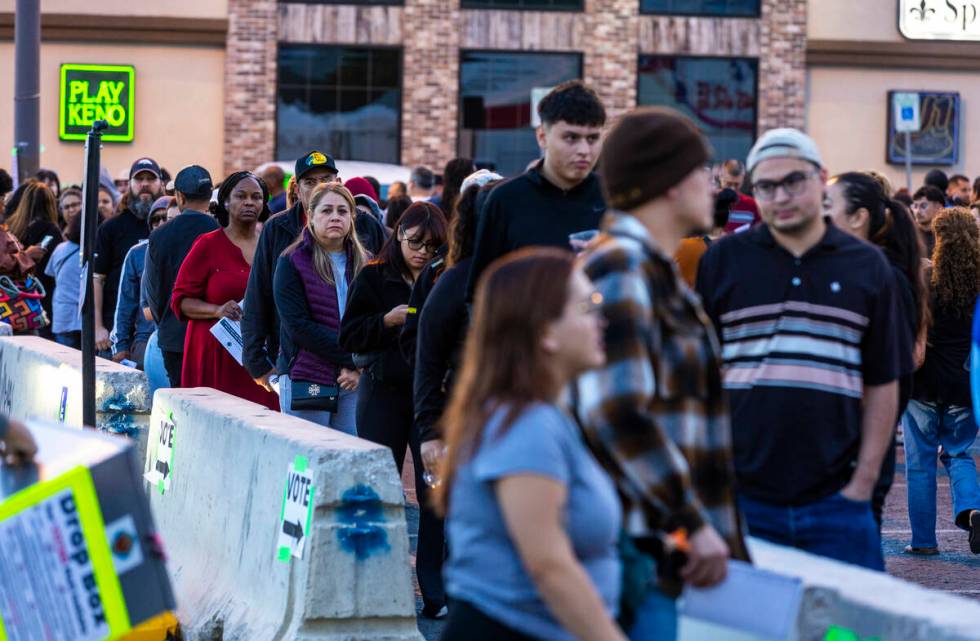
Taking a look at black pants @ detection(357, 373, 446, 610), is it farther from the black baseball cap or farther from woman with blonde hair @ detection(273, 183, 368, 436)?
the black baseball cap

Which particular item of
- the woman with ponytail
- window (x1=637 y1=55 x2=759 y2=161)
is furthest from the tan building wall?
the woman with ponytail

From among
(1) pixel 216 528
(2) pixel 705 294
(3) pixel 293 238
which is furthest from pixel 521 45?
(2) pixel 705 294

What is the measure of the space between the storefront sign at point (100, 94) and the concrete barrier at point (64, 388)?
64.4 feet

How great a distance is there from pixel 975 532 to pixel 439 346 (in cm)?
432

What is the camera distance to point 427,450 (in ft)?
22.5

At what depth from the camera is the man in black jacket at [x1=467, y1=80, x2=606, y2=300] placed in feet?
20.0

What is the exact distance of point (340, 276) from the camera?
9242 millimetres

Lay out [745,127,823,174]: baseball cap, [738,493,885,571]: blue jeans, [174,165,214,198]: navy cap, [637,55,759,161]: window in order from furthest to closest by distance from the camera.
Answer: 1. [637,55,759,161]: window
2. [174,165,214,198]: navy cap
3. [745,127,823,174]: baseball cap
4. [738,493,885,571]: blue jeans

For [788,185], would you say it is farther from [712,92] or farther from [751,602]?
[712,92]

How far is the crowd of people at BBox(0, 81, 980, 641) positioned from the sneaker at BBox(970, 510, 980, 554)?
0.51 feet

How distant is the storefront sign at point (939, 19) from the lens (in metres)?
32.9

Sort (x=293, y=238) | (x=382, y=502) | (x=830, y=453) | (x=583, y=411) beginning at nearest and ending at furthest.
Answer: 1. (x=583, y=411)
2. (x=830, y=453)
3. (x=382, y=502)
4. (x=293, y=238)

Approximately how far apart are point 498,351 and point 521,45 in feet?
94.9

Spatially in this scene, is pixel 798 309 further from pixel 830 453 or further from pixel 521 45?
pixel 521 45
